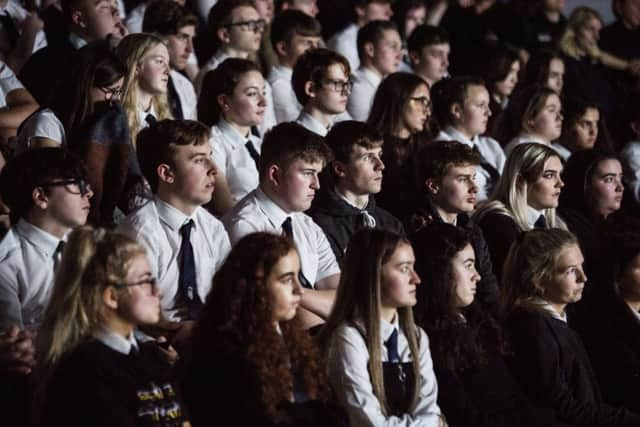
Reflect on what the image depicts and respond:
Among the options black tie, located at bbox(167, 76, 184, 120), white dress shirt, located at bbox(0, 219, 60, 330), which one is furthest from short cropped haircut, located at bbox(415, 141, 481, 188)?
white dress shirt, located at bbox(0, 219, 60, 330)

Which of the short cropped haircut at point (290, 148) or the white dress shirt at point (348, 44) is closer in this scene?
the short cropped haircut at point (290, 148)

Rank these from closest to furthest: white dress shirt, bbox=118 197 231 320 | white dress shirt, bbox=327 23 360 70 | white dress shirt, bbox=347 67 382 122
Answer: white dress shirt, bbox=118 197 231 320 < white dress shirt, bbox=347 67 382 122 < white dress shirt, bbox=327 23 360 70

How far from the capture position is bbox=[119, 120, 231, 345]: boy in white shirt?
457 centimetres

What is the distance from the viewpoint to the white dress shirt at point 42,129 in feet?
17.1

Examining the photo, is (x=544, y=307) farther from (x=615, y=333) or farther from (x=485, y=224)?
(x=485, y=224)

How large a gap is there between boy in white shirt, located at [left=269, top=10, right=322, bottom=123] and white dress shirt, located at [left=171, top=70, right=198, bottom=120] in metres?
0.66

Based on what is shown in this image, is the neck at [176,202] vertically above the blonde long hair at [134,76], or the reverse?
the blonde long hair at [134,76]

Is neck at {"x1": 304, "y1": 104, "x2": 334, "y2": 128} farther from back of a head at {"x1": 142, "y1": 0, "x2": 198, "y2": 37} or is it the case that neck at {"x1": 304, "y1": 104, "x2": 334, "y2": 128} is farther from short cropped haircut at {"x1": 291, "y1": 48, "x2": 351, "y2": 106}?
back of a head at {"x1": 142, "y1": 0, "x2": 198, "y2": 37}

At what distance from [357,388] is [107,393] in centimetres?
88

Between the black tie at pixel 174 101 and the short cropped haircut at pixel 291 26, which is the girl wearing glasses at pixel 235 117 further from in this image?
the short cropped haircut at pixel 291 26

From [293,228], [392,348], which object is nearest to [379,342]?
[392,348]

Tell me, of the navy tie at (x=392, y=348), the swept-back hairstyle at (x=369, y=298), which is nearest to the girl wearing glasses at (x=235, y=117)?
the swept-back hairstyle at (x=369, y=298)

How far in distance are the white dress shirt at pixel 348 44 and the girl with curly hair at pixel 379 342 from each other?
4551mm

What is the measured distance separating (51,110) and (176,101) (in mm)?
1246
